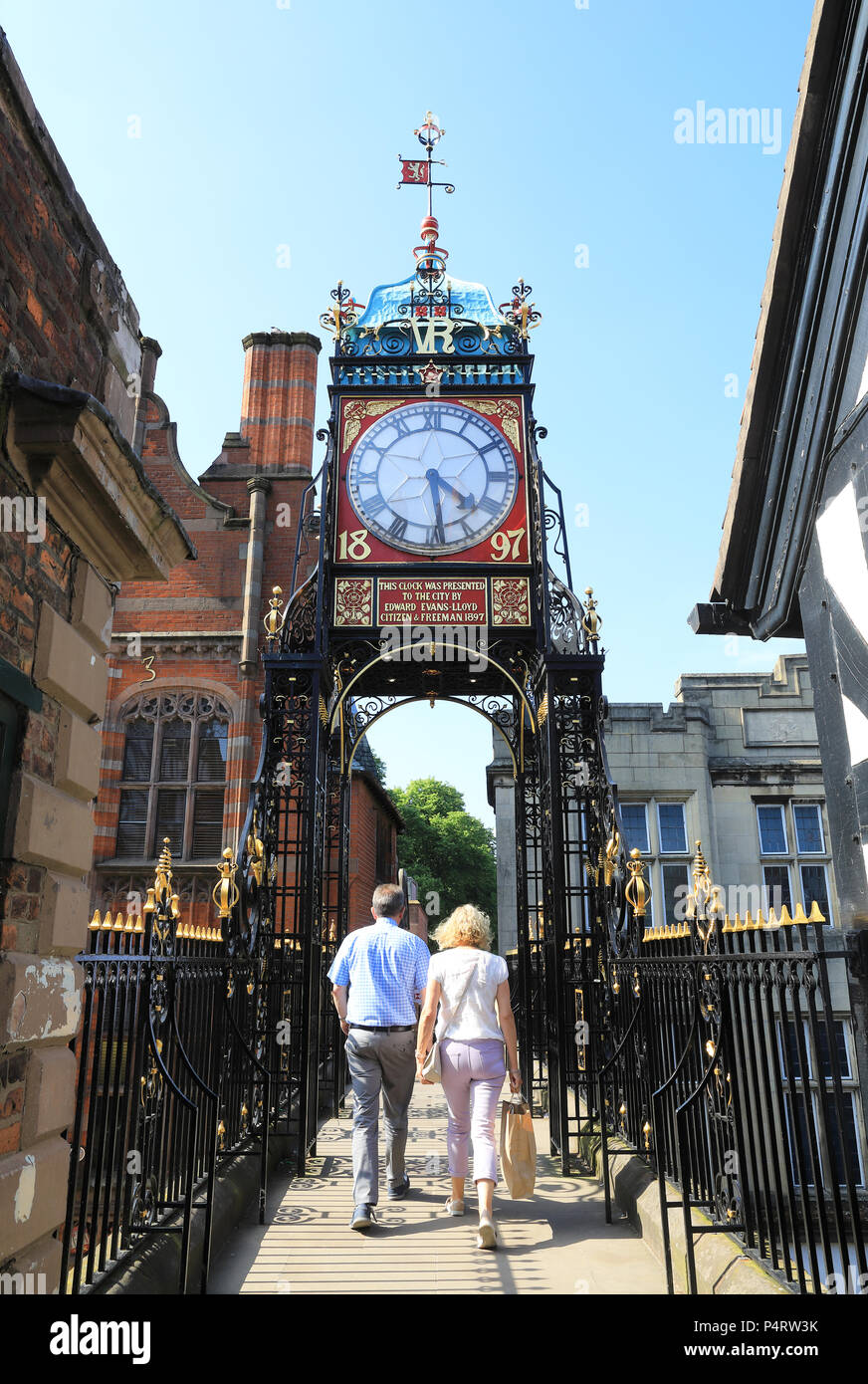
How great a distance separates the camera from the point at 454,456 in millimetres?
9625

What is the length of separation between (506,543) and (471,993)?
477 cm

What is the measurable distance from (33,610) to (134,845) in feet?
41.4

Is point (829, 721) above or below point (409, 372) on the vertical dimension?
below

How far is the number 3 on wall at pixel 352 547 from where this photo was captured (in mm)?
9344

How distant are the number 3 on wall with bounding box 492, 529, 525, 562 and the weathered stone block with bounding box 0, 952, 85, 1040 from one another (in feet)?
20.7

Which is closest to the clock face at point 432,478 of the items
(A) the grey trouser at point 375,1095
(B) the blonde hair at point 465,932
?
(B) the blonde hair at point 465,932

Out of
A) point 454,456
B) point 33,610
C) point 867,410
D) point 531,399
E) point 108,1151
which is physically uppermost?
point 531,399

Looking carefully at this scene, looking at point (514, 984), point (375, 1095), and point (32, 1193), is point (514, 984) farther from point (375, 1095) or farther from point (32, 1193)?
point (32, 1193)

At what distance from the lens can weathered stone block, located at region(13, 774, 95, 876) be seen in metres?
3.39
